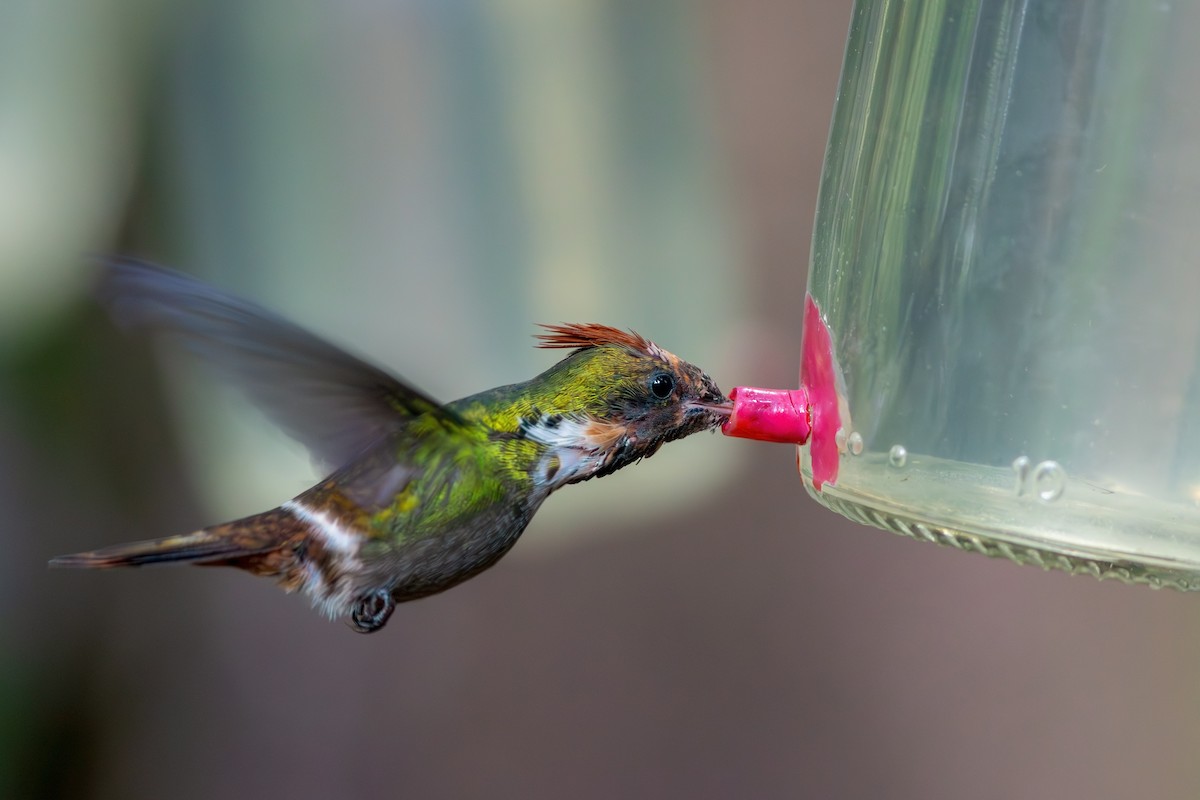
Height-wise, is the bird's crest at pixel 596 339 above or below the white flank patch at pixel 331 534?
above

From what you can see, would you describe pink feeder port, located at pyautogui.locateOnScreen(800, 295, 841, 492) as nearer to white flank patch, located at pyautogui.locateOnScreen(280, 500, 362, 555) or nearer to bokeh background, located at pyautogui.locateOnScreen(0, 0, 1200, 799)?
white flank patch, located at pyautogui.locateOnScreen(280, 500, 362, 555)

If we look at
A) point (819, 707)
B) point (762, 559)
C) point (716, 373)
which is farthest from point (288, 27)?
point (819, 707)

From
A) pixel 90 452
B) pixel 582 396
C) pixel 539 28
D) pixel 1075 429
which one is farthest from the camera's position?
pixel 90 452

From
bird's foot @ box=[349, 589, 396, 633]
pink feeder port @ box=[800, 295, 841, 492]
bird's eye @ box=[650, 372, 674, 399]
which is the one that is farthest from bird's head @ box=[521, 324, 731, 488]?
bird's foot @ box=[349, 589, 396, 633]

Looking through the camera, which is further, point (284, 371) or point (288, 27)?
point (288, 27)

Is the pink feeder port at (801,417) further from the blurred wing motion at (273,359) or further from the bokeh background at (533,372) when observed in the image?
the bokeh background at (533,372)

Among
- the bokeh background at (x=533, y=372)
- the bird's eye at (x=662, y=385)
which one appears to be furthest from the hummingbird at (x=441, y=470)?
the bokeh background at (x=533, y=372)

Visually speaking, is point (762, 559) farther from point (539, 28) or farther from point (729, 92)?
point (539, 28)
